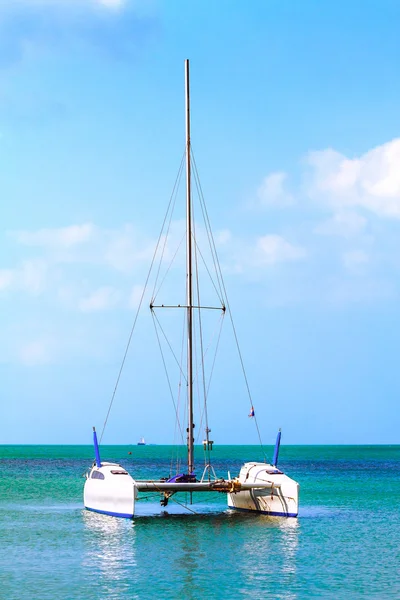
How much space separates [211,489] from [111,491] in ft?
14.9

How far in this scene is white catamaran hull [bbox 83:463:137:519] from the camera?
125 feet

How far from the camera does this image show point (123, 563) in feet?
94.5

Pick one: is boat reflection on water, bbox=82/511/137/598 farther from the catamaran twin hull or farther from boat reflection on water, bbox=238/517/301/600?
boat reflection on water, bbox=238/517/301/600

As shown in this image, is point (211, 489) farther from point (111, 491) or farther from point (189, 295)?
point (189, 295)

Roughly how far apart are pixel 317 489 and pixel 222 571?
41349mm

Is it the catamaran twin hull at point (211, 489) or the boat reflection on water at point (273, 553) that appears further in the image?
the catamaran twin hull at point (211, 489)

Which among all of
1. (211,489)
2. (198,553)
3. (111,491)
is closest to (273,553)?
(198,553)

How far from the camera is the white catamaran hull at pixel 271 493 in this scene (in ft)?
130

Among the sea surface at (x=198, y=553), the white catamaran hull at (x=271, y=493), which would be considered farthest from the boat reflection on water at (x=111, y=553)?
the white catamaran hull at (x=271, y=493)

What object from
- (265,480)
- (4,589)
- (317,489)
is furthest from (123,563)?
(317,489)

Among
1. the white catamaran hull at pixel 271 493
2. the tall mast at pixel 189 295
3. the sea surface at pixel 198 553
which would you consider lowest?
the sea surface at pixel 198 553

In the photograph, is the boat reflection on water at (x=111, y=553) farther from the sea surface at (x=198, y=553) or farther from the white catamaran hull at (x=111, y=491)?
the white catamaran hull at (x=111, y=491)

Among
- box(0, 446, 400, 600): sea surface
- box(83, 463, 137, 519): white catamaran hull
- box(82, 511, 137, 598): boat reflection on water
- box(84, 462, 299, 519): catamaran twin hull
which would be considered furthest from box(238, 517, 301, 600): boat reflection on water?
box(83, 463, 137, 519): white catamaran hull

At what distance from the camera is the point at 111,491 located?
130 feet
